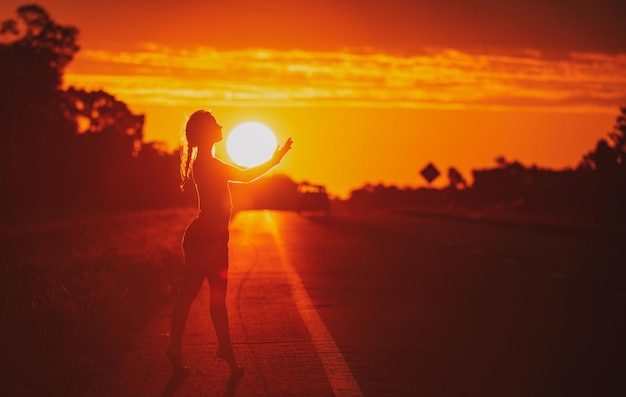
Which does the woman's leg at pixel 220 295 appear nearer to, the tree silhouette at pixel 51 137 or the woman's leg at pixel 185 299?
the woman's leg at pixel 185 299

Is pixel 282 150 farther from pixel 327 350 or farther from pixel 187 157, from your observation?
pixel 327 350

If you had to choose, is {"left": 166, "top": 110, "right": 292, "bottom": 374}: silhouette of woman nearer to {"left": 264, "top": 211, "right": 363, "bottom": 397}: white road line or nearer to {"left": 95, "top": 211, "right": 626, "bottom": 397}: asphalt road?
{"left": 95, "top": 211, "right": 626, "bottom": 397}: asphalt road

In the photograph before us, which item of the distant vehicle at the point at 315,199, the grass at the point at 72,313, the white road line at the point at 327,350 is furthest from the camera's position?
the distant vehicle at the point at 315,199

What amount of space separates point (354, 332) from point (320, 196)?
48.4m

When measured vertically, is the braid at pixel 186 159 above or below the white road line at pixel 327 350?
above

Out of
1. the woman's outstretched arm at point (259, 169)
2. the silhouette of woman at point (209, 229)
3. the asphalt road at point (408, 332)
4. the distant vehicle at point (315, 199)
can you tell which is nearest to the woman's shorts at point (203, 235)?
the silhouette of woman at point (209, 229)

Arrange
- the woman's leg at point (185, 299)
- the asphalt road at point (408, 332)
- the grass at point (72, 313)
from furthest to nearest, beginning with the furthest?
the woman's leg at point (185, 299)
the grass at point (72, 313)
the asphalt road at point (408, 332)

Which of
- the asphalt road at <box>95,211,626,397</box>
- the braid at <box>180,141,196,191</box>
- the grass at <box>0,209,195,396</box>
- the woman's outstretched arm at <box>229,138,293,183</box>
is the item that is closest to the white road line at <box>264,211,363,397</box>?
the asphalt road at <box>95,211,626,397</box>

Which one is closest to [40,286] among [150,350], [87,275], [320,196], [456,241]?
[87,275]

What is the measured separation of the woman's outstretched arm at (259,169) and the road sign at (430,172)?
61.4 meters

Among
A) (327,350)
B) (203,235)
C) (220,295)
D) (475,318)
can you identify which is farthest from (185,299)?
(475,318)

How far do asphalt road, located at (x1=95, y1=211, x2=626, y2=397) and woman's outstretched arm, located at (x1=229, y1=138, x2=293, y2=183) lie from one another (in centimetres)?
166

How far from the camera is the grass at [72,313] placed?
8734 millimetres

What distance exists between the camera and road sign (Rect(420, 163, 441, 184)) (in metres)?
70.1
